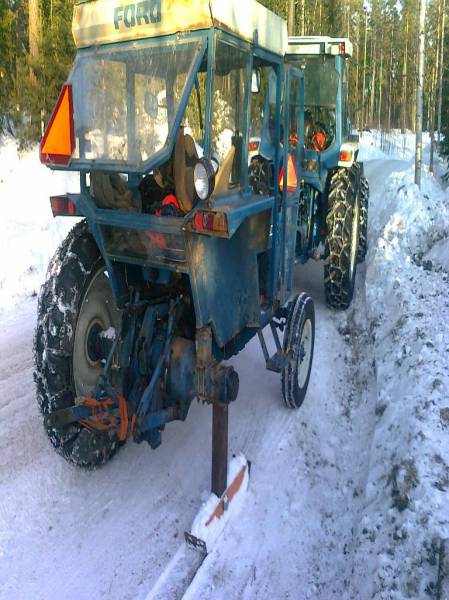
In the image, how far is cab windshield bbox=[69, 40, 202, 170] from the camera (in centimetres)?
286

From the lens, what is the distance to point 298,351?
442 cm

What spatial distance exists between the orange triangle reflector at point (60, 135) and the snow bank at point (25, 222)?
3649 mm

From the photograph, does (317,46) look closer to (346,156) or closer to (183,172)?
(346,156)

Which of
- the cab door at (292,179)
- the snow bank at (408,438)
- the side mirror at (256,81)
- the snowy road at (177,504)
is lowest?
the snowy road at (177,504)

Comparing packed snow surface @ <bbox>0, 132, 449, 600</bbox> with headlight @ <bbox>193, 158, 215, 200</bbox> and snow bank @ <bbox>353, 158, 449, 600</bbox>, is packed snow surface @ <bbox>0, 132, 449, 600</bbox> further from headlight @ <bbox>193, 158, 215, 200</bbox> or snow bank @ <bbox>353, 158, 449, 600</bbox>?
headlight @ <bbox>193, 158, 215, 200</bbox>

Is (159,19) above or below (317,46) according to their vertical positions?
below

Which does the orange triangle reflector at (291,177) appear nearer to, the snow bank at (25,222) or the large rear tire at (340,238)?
the large rear tire at (340,238)

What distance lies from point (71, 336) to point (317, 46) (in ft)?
15.8

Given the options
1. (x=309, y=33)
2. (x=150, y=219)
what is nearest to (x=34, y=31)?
(x=150, y=219)

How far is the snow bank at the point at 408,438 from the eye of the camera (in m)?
2.69

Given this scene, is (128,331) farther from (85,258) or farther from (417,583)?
(417,583)

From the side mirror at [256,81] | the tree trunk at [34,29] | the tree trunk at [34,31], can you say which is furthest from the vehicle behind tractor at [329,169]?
Result: the tree trunk at [34,29]

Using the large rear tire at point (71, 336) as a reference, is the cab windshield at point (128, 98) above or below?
above

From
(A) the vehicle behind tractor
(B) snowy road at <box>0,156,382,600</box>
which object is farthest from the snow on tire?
(B) snowy road at <box>0,156,382,600</box>
